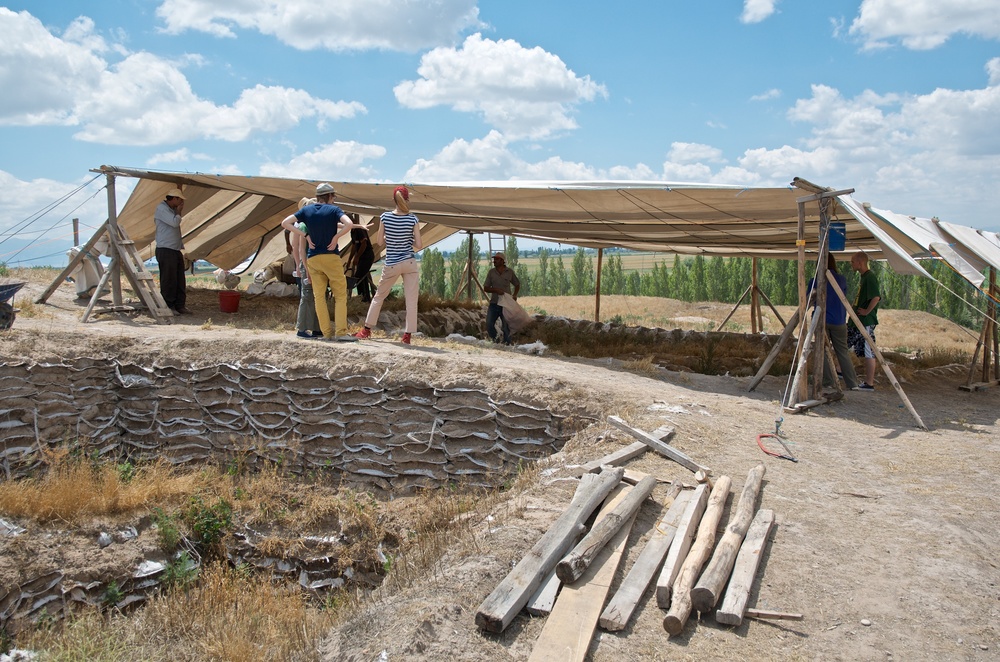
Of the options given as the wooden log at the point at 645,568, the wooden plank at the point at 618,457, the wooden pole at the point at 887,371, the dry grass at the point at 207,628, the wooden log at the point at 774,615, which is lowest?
the dry grass at the point at 207,628

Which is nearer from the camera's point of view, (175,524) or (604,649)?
(604,649)

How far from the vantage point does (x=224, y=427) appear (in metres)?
8.02

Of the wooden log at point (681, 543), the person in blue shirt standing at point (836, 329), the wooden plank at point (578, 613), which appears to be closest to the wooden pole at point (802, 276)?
the person in blue shirt standing at point (836, 329)

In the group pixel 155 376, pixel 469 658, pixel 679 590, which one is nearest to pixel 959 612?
pixel 679 590

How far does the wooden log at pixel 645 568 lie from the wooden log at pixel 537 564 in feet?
1.19

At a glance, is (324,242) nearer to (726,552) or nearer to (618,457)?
(618,457)

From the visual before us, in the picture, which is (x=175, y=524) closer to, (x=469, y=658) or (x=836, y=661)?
(x=469, y=658)

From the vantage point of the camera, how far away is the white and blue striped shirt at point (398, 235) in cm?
782

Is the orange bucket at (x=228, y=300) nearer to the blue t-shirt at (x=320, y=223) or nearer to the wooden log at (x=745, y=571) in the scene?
the blue t-shirt at (x=320, y=223)

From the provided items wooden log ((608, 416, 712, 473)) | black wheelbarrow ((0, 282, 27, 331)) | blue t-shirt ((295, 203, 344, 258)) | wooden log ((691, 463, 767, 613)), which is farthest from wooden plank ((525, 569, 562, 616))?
black wheelbarrow ((0, 282, 27, 331))

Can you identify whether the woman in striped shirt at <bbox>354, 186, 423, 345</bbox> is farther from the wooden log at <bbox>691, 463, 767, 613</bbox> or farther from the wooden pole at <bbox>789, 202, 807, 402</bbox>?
the wooden log at <bbox>691, 463, 767, 613</bbox>

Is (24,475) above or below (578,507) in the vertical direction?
below

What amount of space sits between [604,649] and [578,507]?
1.12 m

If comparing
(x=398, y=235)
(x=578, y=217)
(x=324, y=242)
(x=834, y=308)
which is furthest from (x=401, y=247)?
(x=834, y=308)
